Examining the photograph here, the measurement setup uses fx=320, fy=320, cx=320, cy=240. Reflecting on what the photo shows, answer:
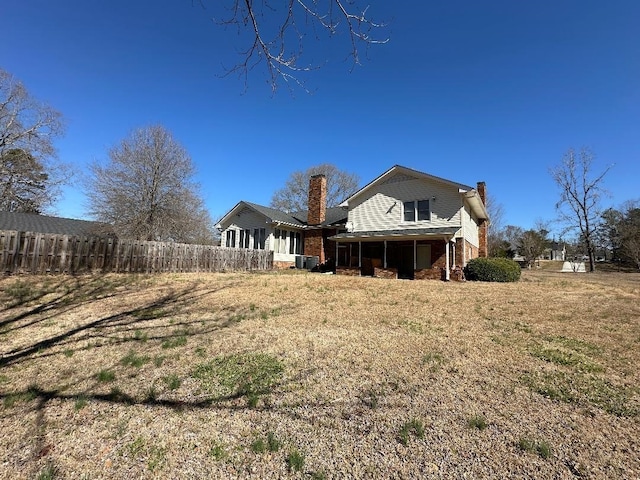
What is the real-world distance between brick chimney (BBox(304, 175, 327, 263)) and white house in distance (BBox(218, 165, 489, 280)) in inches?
2.9

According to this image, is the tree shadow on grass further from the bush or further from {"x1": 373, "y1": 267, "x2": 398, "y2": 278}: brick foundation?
the bush

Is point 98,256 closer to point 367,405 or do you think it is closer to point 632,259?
point 367,405

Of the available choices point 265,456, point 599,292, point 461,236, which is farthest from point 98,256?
point 599,292

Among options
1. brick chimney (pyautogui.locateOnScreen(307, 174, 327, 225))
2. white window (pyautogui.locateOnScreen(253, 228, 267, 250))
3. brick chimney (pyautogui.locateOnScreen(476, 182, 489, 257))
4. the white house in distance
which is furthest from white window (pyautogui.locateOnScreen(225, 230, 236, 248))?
brick chimney (pyautogui.locateOnScreen(476, 182, 489, 257))

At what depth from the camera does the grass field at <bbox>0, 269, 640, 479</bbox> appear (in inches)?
112

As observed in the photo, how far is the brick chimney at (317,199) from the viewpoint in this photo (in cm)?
2319

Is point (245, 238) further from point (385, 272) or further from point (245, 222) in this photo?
point (385, 272)

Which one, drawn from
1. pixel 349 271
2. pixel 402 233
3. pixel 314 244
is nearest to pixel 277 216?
pixel 314 244

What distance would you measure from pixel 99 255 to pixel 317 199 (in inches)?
552

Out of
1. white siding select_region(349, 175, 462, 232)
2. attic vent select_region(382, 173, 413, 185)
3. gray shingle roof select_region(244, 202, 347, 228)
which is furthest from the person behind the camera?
gray shingle roof select_region(244, 202, 347, 228)

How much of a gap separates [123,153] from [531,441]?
27.0m

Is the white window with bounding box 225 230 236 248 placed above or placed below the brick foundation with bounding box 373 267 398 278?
above

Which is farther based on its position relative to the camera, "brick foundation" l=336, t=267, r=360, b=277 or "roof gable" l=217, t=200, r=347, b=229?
"roof gable" l=217, t=200, r=347, b=229

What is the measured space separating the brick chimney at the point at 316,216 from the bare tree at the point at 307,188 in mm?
20873
